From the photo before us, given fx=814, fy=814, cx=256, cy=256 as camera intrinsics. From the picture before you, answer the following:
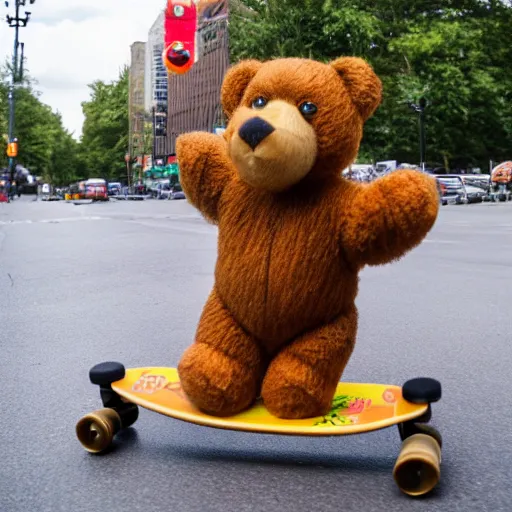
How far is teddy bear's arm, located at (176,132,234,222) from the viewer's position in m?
2.62

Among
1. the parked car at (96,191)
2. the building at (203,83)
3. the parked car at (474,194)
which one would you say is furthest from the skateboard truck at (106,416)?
the building at (203,83)

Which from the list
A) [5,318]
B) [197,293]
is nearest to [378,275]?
[197,293]

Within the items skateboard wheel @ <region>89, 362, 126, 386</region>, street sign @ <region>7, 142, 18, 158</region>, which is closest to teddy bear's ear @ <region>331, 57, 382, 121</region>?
skateboard wheel @ <region>89, 362, 126, 386</region>

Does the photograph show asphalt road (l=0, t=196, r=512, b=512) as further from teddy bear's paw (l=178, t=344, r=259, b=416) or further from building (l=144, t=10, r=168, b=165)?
building (l=144, t=10, r=168, b=165)

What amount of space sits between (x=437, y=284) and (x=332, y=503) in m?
4.78

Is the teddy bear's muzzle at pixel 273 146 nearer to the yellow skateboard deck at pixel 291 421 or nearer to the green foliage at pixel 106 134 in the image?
the yellow skateboard deck at pixel 291 421

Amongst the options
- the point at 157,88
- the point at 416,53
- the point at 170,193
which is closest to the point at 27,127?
the point at 157,88

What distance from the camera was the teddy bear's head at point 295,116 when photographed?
2283mm

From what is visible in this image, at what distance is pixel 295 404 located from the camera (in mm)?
2404

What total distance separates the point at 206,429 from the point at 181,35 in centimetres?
6439

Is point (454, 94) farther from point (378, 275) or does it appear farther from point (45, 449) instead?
point (45, 449)

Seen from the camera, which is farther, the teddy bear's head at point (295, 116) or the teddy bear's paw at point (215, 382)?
the teddy bear's paw at point (215, 382)

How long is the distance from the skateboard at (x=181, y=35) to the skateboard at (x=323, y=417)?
205ft

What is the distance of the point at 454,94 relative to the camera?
34719 millimetres
